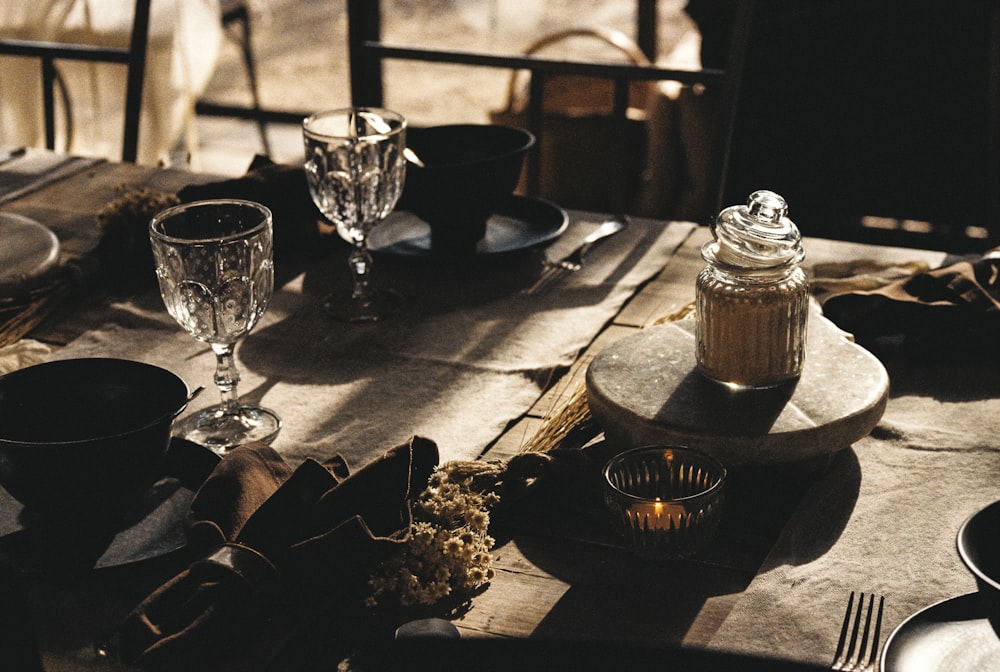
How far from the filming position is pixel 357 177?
1.11 meters

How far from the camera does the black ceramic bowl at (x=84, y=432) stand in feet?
2.22

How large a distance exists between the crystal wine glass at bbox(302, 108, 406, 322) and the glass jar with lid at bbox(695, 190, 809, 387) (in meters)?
0.39

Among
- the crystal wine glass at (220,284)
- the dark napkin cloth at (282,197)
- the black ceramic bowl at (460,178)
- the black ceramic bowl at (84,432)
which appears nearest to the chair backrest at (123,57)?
the dark napkin cloth at (282,197)

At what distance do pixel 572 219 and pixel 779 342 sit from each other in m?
0.59

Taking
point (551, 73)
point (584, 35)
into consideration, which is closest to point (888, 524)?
point (551, 73)

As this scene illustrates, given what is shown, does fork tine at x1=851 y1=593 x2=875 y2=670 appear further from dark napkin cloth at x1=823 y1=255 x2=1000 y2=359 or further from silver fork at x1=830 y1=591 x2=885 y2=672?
dark napkin cloth at x1=823 y1=255 x2=1000 y2=359

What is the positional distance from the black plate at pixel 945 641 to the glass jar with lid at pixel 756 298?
25cm

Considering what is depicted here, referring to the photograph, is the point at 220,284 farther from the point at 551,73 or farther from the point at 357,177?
the point at 551,73

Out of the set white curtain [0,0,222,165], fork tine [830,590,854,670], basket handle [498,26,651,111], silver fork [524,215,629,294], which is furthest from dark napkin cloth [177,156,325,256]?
white curtain [0,0,222,165]

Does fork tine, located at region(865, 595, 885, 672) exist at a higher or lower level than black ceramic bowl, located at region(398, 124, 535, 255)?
lower

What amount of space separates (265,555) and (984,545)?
0.40 m

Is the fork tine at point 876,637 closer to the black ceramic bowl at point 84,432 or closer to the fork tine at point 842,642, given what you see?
the fork tine at point 842,642

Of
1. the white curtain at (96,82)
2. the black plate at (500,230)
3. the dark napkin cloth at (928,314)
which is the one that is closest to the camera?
the dark napkin cloth at (928,314)

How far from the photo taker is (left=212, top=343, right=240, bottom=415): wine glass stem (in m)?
0.90
